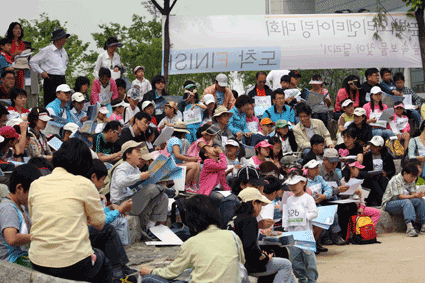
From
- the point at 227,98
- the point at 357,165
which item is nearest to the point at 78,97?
the point at 227,98

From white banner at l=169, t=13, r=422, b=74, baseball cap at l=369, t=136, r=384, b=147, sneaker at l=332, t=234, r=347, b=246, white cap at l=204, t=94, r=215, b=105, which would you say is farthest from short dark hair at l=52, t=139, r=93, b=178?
white banner at l=169, t=13, r=422, b=74

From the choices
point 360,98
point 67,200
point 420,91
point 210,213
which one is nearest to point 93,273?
point 67,200

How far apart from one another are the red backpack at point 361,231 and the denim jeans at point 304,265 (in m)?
2.34

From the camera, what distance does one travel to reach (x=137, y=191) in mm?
6730

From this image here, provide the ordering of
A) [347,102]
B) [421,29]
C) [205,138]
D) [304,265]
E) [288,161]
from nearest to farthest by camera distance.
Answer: [304,265], [205,138], [288,161], [347,102], [421,29]

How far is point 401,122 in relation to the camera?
11.1 m

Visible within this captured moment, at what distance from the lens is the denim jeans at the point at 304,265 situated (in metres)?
6.18

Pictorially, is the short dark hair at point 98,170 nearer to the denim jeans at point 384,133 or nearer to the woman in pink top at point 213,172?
the woman in pink top at point 213,172

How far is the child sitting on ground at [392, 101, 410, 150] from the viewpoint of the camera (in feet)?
35.9

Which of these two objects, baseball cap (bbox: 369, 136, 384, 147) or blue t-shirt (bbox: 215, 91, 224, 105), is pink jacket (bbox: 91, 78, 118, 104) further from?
baseball cap (bbox: 369, 136, 384, 147)

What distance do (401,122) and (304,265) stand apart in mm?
5834

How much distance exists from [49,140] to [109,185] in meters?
1.83

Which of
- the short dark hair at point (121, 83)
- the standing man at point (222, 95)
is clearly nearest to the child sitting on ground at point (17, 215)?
the short dark hair at point (121, 83)

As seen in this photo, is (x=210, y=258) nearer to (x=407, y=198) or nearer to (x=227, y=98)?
(x=407, y=198)
